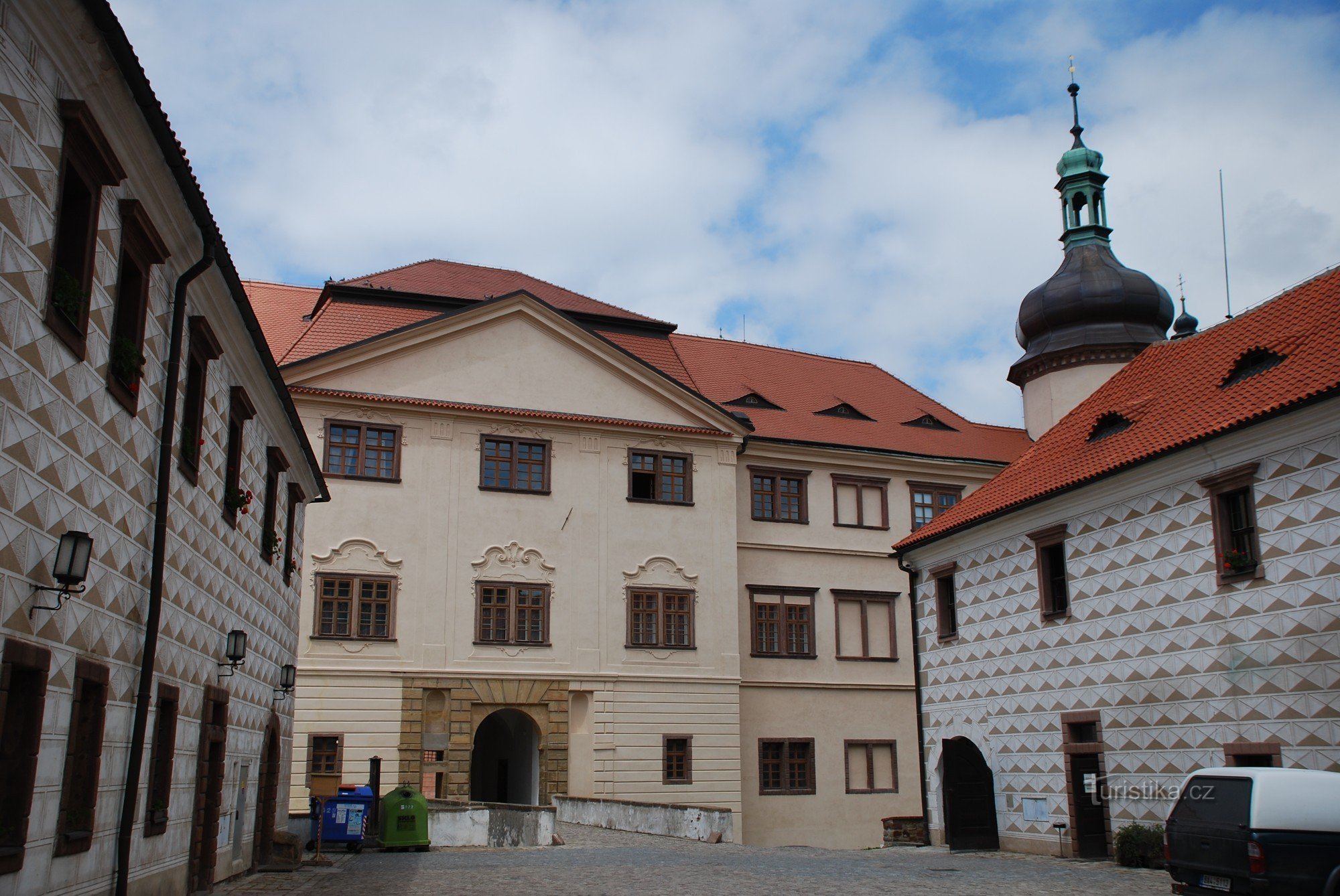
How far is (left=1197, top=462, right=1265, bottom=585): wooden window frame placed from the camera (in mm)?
18641

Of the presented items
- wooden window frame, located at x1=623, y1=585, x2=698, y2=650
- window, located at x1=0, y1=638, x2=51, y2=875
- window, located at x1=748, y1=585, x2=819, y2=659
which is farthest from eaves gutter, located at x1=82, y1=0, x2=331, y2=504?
window, located at x1=748, y1=585, x2=819, y2=659

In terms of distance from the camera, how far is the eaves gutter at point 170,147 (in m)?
8.99

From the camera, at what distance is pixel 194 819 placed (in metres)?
14.2

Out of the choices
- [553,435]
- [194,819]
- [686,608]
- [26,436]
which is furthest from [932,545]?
[26,436]

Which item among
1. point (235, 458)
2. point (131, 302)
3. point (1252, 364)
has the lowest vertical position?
point (235, 458)

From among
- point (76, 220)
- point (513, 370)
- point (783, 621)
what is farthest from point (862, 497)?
point (76, 220)

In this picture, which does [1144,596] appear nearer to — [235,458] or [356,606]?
[235,458]

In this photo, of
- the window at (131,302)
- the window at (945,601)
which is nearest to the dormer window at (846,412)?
the window at (945,601)

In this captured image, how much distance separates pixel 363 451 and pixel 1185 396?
19.6 m

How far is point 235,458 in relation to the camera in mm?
16188

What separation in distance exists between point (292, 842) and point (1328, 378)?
1645 cm

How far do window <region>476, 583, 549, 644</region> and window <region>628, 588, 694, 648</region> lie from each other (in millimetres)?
2425

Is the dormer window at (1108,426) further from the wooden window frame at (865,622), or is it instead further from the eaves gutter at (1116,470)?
the wooden window frame at (865,622)

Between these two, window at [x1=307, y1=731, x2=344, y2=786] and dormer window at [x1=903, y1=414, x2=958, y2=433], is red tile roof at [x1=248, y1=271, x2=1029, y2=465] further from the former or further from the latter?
window at [x1=307, y1=731, x2=344, y2=786]
